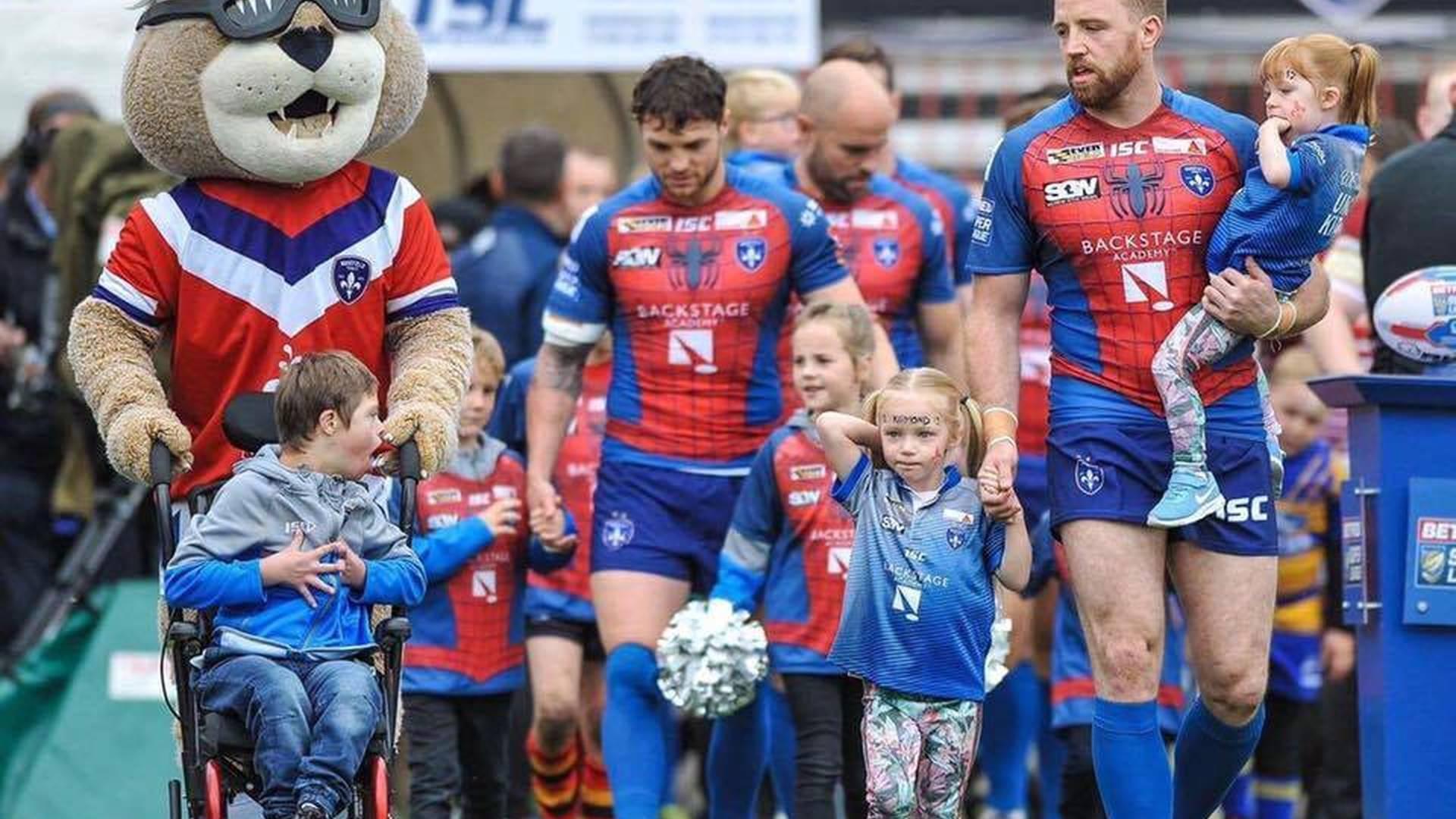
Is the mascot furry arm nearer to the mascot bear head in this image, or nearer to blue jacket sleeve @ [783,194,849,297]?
the mascot bear head

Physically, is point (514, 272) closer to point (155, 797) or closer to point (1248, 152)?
point (155, 797)

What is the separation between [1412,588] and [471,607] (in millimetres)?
3107

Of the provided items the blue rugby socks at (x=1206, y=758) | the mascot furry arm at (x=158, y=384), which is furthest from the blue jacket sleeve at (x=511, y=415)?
the blue rugby socks at (x=1206, y=758)

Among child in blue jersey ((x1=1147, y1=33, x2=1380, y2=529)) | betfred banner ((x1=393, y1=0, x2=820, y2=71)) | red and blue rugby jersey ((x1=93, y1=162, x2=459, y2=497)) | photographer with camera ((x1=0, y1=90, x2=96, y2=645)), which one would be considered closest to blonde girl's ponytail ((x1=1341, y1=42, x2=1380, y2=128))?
child in blue jersey ((x1=1147, y1=33, x2=1380, y2=529))

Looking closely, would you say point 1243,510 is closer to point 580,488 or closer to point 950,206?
point 950,206

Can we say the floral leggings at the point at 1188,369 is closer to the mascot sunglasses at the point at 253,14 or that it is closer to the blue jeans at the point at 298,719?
the blue jeans at the point at 298,719

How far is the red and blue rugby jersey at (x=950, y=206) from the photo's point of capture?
10812 mm

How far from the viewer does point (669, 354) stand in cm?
945

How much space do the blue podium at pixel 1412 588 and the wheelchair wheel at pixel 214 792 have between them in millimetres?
3295

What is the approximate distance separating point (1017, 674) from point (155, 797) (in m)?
3.21

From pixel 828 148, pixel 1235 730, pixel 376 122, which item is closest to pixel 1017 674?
pixel 828 148

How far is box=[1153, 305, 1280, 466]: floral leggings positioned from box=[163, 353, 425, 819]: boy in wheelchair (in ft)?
6.46

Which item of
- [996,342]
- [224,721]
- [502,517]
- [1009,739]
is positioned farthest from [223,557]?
[1009,739]

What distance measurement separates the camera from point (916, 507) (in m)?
8.04
